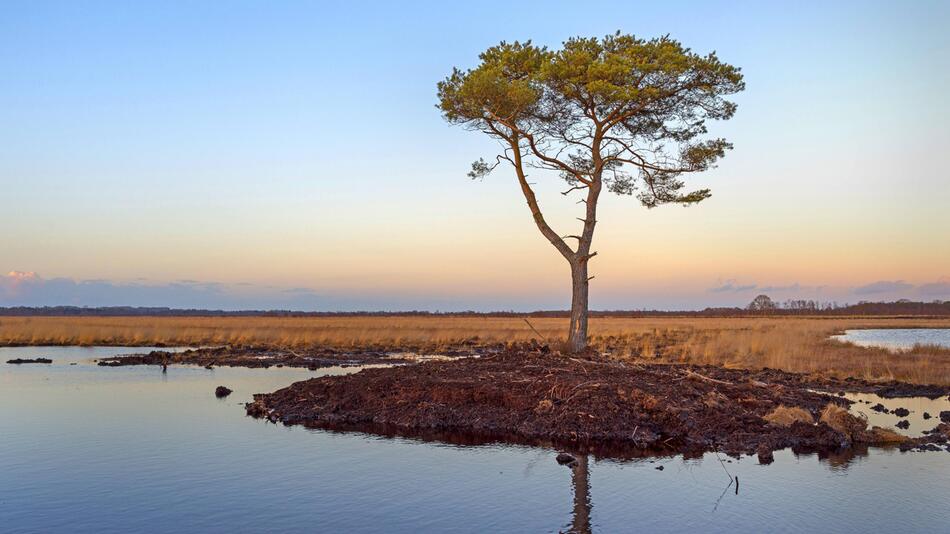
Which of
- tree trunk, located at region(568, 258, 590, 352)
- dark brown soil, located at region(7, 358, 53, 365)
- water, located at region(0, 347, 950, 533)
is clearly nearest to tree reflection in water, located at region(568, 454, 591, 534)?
water, located at region(0, 347, 950, 533)

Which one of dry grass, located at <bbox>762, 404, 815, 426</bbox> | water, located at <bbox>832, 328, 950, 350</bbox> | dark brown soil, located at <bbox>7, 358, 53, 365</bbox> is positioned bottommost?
dark brown soil, located at <bbox>7, 358, 53, 365</bbox>

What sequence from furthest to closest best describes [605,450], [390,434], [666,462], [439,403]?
[439,403] < [390,434] < [605,450] < [666,462]

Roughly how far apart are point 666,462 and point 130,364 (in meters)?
24.4

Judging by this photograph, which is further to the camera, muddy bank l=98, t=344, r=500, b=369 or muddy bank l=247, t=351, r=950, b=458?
muddy bank l=98, t=344, r=500, b=369

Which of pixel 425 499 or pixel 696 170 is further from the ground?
pixel 696 170

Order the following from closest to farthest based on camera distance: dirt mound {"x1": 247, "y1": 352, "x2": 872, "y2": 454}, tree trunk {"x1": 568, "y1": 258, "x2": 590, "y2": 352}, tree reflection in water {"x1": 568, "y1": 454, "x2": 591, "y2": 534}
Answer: tree reflection in water {"x1": 568, "y1": 454, "x2": 591, "y2": 534} → dirt mound {"x1": 247, "y1": 352, "x2": 872, "y2": 454} → tree trunk {"x1": 568, "y1": 258, "x2": 590, "y2": 352}

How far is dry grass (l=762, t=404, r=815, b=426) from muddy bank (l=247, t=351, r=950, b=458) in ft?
0.29

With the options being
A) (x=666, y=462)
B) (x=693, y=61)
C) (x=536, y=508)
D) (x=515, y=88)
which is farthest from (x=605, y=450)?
(x=693, y=61)

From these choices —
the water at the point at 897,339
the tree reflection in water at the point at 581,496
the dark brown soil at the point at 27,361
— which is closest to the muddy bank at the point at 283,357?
the dark brown soil at the point at 27,361

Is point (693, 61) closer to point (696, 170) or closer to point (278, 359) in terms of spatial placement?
point (696, 170)

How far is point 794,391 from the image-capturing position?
17797 mm

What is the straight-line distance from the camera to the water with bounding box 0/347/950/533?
8805mm

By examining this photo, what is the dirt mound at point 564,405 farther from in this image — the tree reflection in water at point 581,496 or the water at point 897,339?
the water at point 897,339

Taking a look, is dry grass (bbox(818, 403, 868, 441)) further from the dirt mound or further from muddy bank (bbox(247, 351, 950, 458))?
the dirt mound
